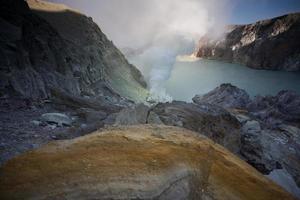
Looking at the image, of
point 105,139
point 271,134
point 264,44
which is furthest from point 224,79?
point 105,139

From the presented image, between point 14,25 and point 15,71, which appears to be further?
point 14,25

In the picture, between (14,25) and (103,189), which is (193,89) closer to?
(14,25)

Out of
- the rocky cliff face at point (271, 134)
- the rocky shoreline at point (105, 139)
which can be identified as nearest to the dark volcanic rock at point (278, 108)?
the rocky cliff face at point (271, 134)

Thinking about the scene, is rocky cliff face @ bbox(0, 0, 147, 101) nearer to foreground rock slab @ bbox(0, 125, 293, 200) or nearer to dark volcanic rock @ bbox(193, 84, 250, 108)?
foreground rock slab @ bbox(0, 125, 293, 200)

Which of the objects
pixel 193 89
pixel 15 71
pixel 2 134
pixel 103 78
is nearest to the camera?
pixel 2 134

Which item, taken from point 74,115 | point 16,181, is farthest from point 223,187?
point 74,115

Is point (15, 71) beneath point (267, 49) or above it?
beneath

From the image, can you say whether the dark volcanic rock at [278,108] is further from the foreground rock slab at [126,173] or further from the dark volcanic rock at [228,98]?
the foreground rock slab at [126,173]
